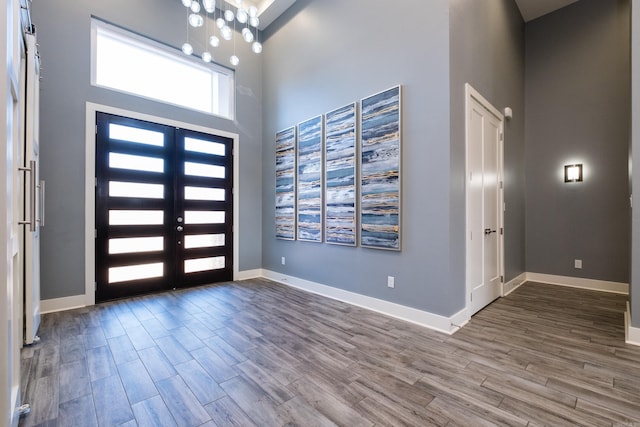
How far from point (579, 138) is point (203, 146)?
235 inches

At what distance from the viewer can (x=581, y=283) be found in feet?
14.0

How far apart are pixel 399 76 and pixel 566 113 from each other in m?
3.42

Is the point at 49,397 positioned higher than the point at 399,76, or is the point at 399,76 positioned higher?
the point at 399,76

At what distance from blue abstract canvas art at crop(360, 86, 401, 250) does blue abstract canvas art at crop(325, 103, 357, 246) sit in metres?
0.15

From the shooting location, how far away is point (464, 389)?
176cm

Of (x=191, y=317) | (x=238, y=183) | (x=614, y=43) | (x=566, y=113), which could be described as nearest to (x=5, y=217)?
(x=191, y=317)

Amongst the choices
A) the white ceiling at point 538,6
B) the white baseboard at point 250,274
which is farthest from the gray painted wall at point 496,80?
the white baseboard at point 250,274

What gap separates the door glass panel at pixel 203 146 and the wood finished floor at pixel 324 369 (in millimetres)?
2409

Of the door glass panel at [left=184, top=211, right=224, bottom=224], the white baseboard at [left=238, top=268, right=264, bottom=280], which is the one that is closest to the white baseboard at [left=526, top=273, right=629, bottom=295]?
the white baseboard at [left=238, top=268, right=264, bottom=280]

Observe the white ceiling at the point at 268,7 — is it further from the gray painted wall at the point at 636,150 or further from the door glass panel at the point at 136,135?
the gray painted wall at the point at 636,150

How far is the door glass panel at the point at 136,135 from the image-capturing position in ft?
11.9

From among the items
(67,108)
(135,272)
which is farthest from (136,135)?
(135,272)

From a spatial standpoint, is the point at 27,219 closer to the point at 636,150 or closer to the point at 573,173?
the point at 636,150

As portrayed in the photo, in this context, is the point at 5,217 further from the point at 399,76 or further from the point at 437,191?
the point at 399,76
